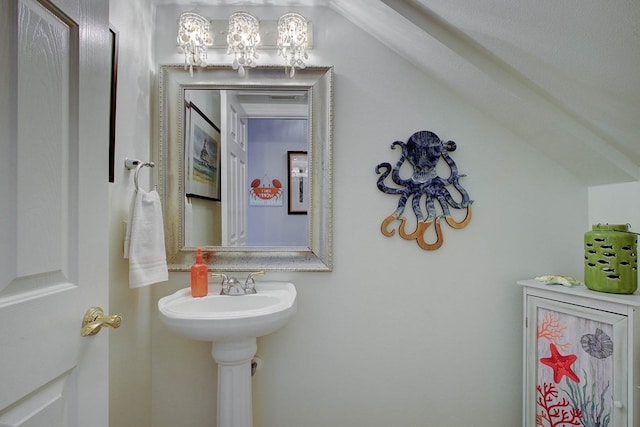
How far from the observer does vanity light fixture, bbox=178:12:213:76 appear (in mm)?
1374

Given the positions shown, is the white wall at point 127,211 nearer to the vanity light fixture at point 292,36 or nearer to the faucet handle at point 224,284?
the faucet handle at point 224,284

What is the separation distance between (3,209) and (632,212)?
2100 mm

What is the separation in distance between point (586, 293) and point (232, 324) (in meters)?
1.39

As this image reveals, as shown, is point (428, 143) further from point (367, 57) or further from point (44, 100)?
point (44, 100)

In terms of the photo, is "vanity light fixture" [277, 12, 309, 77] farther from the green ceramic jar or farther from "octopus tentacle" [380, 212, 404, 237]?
the green ceramic jar

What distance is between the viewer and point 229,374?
1213 mm

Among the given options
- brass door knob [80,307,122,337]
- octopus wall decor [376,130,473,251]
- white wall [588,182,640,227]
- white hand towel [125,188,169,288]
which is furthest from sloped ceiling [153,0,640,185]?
brass door knob [80,307,122,337]

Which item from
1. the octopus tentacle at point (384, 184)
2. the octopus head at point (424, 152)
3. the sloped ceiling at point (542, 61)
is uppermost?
the sloped ceiling at point (542, 61)

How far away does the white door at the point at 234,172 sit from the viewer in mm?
1496

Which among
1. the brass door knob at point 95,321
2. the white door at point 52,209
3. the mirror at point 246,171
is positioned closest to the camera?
the white door at point 52,209

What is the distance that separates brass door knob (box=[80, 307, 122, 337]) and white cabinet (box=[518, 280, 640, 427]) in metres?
1.59

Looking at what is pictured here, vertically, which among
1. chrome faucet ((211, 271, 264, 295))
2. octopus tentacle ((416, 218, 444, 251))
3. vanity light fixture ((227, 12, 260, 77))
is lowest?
chrome faucet ((211, 271, 264, 295))

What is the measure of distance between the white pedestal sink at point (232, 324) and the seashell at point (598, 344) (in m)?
1.18

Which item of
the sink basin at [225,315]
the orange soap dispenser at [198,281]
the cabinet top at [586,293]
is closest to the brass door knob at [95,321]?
the sink basin at [225,315]
